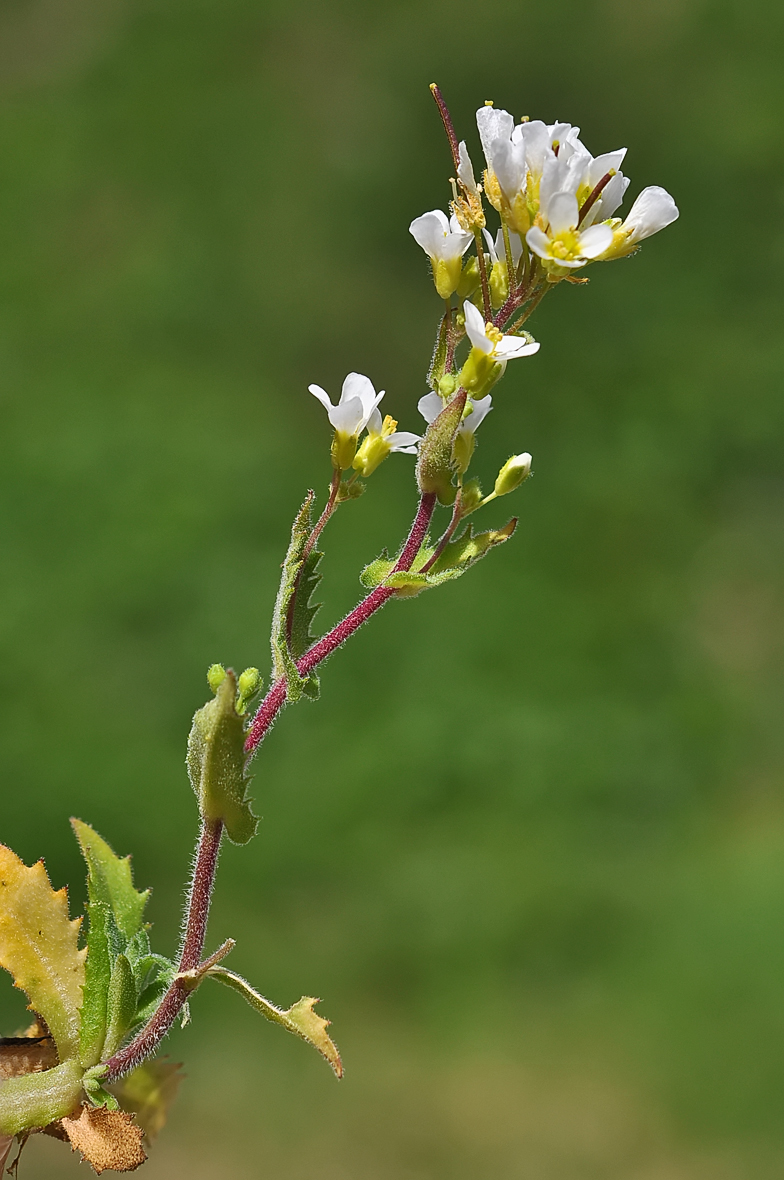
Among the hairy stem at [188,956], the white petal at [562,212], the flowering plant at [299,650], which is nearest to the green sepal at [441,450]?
the flowering plant at [299,650]

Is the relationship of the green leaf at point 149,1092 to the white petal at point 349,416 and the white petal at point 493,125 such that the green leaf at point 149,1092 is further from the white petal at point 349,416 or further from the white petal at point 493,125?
the white petal at point 493,125

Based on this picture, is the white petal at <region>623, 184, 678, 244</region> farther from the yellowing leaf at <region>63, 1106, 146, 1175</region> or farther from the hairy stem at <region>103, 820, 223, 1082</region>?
the yellowing leaf at <region>63, 1106, 146, 1175</region>

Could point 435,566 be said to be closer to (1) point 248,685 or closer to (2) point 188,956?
(1) point 248,685

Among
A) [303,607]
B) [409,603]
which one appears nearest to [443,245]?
[303,607]

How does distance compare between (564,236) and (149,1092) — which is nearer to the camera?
(564,236)

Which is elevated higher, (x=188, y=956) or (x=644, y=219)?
(x=644, y=219)

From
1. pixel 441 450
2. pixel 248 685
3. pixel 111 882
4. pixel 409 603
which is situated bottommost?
pixel 111 882

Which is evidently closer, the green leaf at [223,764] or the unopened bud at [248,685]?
the green leaf at [223,764]
